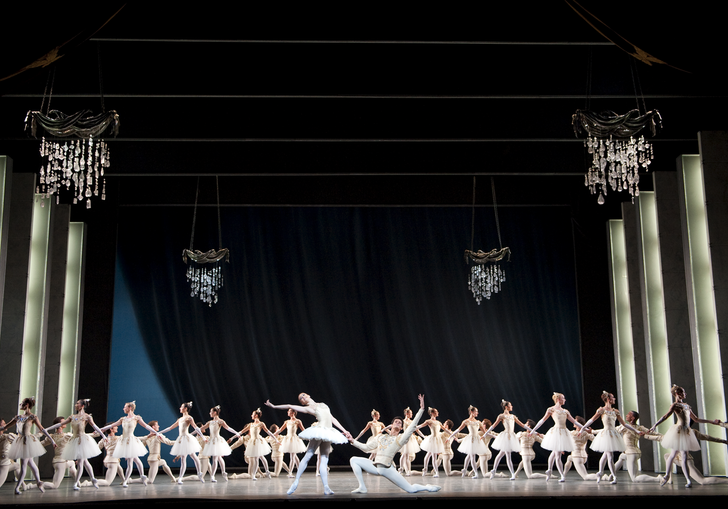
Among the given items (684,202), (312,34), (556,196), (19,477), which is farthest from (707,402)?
(19,477)

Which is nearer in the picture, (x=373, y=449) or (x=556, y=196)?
(x=373, y=449)

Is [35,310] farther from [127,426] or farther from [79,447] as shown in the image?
[79,447]

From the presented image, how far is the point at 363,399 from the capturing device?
15.3m

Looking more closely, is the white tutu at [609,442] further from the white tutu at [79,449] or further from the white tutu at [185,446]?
the white tutu at [79,449]

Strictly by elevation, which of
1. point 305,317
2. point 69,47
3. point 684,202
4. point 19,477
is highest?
point 69,47

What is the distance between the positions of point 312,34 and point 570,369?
9.59 m

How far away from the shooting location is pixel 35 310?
481 inches

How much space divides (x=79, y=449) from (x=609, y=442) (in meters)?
6.87

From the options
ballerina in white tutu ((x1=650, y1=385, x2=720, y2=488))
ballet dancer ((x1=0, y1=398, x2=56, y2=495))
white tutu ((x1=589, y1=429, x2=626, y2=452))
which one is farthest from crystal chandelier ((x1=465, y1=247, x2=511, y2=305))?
ballet dancer ((x1=0, y1=398, x2=56, y2=495))

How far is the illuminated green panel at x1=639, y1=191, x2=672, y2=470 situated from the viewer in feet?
41.6

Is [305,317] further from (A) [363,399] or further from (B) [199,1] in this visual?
(B) [199,1]

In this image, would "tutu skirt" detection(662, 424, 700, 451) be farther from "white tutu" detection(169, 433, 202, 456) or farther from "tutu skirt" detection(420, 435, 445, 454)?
"white tutu" detection(169, 433, 202, 456)

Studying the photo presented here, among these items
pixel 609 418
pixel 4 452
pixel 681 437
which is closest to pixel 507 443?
pixel 609 418

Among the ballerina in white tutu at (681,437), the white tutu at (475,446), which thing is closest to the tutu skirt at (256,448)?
the white tutu at (475,446)
